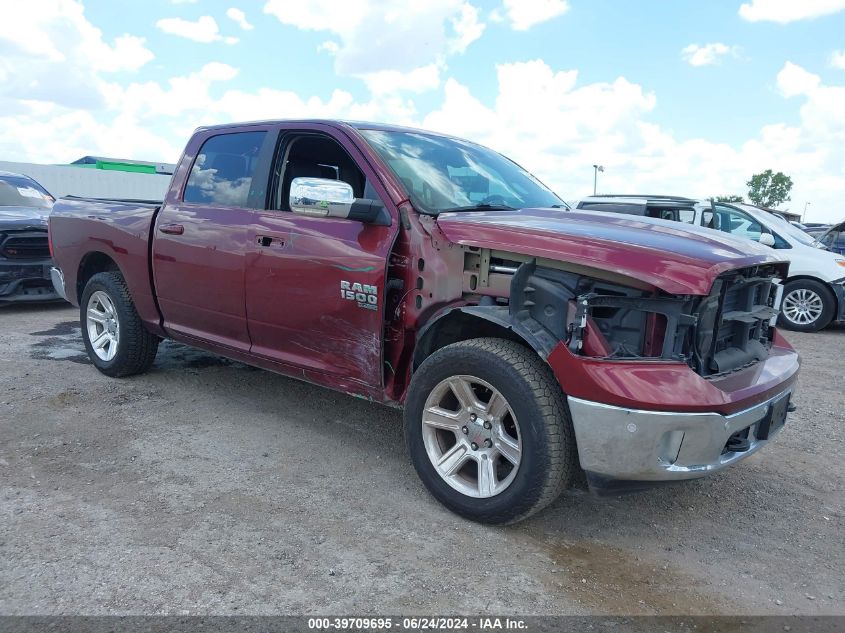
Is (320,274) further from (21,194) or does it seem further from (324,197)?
(21,194)

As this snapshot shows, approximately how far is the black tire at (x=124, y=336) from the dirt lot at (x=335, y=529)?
523 millimetres

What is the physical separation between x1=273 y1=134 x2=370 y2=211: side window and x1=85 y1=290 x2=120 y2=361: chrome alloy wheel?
2.04 m

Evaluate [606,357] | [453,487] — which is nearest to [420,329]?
[453,487]

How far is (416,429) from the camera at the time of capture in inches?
127

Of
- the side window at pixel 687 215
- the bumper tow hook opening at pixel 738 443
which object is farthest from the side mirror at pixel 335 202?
the side window at pixel 687 215

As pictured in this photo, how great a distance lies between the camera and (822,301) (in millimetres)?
8672

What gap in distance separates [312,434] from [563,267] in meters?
2.13

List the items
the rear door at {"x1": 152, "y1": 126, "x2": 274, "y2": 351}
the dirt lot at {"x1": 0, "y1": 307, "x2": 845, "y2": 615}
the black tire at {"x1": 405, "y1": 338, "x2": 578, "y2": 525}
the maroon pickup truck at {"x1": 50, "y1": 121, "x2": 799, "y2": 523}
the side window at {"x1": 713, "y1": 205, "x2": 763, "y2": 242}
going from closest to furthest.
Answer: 1. the dirt lot at {"x1": 0, "y1": 307, "x2": 845, "y2": 615}
2. the maroon pickup truck at {"x1": 50, "y1": 121, "x2": 799, "y2": 523}
3. the black tire at {"x1": 405, "y1": 338, "x2": 578, "y2": 525}
4. the rear door at {"x1": 152, "y1": 126, "x2": 274, "y2": 351}
5. the side window at {"x1": 713, "y1": 205, "x2": 763, "y2": 242}

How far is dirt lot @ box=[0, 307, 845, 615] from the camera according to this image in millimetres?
2535

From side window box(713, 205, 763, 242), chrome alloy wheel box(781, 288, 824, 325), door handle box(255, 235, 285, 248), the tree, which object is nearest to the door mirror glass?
door handle box(255, 235, 285, 248)

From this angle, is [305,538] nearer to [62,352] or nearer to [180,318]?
[180,318]

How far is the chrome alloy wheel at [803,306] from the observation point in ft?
28.6

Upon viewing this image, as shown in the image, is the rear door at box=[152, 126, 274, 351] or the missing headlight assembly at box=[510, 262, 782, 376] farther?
the rear door at box=[152, 126, 274, 351]

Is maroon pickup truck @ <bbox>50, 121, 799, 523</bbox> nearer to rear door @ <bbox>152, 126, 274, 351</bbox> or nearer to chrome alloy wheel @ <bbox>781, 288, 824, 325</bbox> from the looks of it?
rear door @ <bbox>152, 126, 274, 351</bbox>
